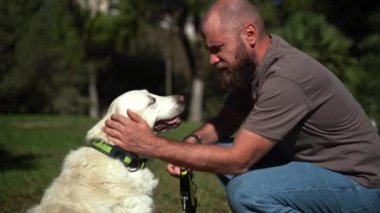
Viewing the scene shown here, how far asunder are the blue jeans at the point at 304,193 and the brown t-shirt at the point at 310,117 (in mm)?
82

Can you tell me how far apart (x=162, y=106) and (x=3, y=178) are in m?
3.19

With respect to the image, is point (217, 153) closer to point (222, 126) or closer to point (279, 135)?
point (279, 135)

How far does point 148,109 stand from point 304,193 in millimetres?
1334

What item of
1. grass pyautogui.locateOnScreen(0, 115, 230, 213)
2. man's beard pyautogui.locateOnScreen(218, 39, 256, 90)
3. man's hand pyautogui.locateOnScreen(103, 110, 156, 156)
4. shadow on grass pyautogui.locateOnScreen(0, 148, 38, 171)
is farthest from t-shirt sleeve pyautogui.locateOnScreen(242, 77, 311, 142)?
shadow on grass pyautogui.locateOnScreen(0, 148, 38, 171)

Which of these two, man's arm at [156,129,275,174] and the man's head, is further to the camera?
the man's head

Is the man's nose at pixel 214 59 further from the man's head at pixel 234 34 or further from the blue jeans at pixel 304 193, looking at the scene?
the blue jeans at pixel 304 193

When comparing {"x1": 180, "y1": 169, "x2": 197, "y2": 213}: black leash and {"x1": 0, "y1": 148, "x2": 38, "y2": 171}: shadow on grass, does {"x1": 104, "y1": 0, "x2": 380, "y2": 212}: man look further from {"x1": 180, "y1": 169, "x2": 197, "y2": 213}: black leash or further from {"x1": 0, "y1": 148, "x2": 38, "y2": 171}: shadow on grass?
{"x1": 0, "y1": 148, "x2": 38, "y2": 171}: shadow on grass

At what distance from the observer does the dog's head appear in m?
3.79

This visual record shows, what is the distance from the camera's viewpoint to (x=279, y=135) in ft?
9.91

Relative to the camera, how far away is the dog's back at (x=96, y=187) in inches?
132

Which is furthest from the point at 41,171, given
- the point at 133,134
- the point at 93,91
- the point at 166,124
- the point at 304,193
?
the point at 93,91

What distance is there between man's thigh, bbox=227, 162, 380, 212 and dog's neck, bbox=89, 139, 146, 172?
2.47 ft

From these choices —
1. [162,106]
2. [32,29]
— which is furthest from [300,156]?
[32,29]

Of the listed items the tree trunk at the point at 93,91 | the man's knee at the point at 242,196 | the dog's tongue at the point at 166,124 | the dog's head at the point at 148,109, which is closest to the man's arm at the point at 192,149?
the man's knee at the point at 242,196
